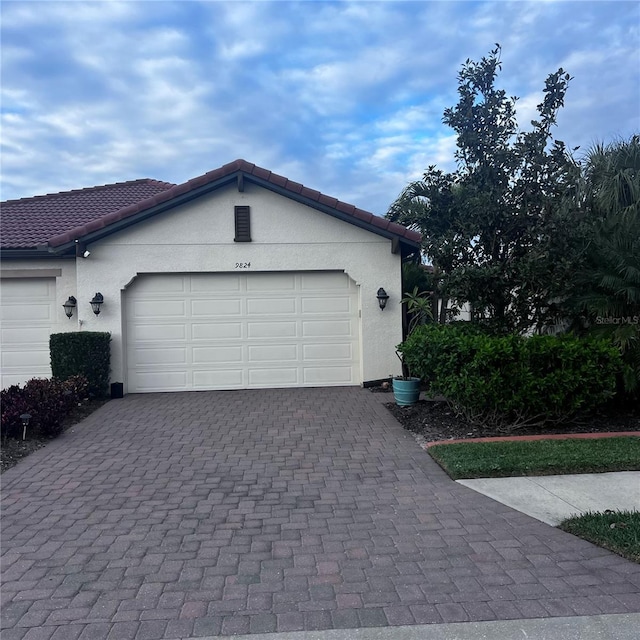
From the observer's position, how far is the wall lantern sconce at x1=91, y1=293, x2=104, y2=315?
10.6m

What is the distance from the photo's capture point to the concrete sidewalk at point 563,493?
16.0ft

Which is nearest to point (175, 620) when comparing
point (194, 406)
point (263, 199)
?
point (194, 406)

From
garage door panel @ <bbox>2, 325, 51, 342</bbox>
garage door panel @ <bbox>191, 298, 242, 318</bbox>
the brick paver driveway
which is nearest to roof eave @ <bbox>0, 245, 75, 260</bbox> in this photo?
garage door panel @ <bbox>2, 325, 51, 342</bbox>

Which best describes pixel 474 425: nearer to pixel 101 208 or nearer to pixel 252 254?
pixel 252 254

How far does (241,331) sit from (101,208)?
5.99m

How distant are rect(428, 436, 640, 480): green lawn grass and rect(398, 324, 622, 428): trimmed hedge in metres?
0.69

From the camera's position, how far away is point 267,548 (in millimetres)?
4223

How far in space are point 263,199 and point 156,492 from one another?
271 inches

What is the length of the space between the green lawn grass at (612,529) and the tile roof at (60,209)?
35.7 ft

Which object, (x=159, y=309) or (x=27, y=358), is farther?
(x=27, y=358)

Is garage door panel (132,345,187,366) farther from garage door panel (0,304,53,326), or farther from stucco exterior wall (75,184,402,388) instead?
garage door panel (0,304,53,326)

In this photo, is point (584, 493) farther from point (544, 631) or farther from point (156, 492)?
point (156, 492)

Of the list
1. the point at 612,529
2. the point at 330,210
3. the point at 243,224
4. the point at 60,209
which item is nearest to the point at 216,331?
the point at 243,224

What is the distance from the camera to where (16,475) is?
238 inches
